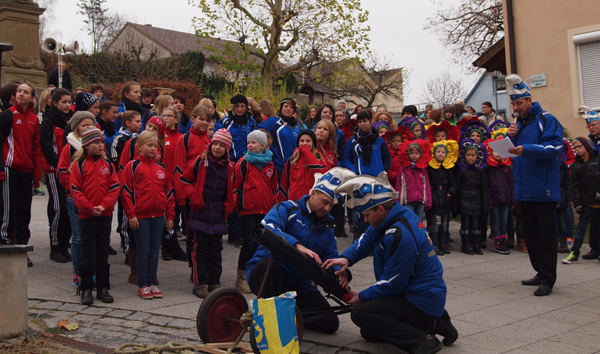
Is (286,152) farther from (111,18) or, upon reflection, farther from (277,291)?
(111,18)

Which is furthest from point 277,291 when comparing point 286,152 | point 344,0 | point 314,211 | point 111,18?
point 111,18

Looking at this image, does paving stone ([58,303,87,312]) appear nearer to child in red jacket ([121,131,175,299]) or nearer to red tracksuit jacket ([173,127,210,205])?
child in red jacket ([121,131,175,299])

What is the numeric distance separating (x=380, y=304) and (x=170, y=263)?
13.7 ft

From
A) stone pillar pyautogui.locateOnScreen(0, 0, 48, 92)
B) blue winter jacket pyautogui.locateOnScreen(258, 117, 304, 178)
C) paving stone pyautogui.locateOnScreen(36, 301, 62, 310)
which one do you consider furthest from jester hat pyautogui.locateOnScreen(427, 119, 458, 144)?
stone pillar pyautogui.locateOnScreen(0, 0, 48, 92)

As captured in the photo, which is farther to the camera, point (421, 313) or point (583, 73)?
point (583, 73)

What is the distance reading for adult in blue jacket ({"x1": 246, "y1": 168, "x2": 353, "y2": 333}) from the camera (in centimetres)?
461

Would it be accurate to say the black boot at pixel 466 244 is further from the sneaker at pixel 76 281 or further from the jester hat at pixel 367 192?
the sneaker at pixel 76 281

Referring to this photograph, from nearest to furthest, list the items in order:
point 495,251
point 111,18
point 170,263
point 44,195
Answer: point 170,263 < point 495,251 < point 44,195 < point 111,18

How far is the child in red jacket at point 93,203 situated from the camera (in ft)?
18.3

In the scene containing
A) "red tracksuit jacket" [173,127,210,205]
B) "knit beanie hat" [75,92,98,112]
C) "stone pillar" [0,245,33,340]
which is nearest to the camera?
"stone pillar" [0,245,33,340]

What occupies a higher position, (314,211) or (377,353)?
(314,211)

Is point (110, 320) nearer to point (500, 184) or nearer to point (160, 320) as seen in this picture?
point (160, 320)

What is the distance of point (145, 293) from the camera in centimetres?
581

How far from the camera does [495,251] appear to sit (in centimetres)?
926
